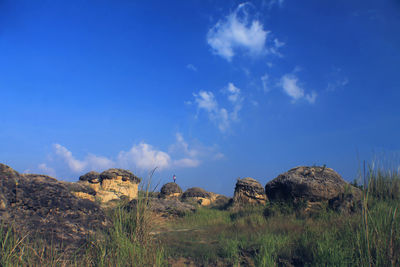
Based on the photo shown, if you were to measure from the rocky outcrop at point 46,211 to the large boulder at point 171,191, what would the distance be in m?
17.0

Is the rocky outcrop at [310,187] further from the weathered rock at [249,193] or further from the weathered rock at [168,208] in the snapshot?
the weathered rock at [168,208]

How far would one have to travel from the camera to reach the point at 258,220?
8.93 metres

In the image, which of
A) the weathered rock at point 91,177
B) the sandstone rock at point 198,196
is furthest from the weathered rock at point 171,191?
the weathered rock at point 91,177

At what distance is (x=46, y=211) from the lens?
529 cm

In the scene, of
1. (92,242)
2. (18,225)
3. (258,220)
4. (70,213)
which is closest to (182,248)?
(92,242)

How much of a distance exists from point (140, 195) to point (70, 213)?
4.90 feet

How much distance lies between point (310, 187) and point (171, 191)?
14.2 m

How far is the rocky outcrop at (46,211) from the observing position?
4793 mm

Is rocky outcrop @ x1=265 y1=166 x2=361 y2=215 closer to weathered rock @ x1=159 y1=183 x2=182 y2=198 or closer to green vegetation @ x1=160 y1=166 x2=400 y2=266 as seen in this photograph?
green vegetation @ x1=160 y1=166 x2=400 y2=266

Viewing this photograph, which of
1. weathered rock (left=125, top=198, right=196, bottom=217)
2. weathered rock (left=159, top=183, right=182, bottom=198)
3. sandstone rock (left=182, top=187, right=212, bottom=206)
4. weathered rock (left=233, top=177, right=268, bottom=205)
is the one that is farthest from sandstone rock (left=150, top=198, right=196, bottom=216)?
weathered rock (left=159, top=183, right=182, bottom=198)

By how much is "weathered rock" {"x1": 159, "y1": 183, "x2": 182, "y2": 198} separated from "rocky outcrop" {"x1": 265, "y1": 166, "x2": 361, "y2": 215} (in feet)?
39.8

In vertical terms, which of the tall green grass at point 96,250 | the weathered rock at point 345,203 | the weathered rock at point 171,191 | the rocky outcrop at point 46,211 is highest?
the weathered rock at point 171,191

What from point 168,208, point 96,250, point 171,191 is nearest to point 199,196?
point 171,191

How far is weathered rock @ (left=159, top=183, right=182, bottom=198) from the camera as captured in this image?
74.4ft
